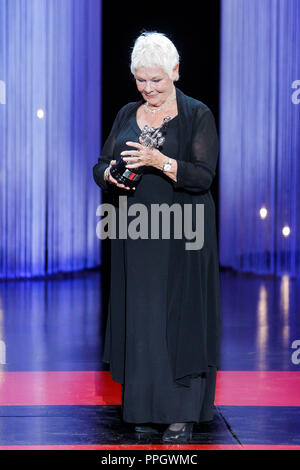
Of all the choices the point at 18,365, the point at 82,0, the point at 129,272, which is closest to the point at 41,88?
the point at 82,0

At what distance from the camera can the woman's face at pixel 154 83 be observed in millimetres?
2582

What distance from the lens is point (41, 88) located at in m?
8.79

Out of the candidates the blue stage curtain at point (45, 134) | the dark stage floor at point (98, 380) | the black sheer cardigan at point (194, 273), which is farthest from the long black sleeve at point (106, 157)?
the blue stage curtain at point (45, 134)

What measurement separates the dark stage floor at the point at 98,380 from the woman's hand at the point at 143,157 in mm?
919

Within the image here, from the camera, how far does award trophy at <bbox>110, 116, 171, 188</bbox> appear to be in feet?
8.32

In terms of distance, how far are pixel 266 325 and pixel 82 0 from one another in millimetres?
5531

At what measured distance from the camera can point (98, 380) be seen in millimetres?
3691

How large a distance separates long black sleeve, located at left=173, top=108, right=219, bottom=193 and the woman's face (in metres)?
0.14

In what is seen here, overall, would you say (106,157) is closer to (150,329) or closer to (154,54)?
(154,54)

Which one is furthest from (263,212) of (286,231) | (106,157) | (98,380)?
(106,157)

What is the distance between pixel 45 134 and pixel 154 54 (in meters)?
6.44

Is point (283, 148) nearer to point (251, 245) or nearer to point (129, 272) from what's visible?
point (251, 245)

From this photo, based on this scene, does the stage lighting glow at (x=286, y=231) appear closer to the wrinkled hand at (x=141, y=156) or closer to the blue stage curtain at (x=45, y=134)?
the blue stage curtain at (x=45, y=134)

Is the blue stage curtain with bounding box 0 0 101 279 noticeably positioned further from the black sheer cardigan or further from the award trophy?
the award trophy
